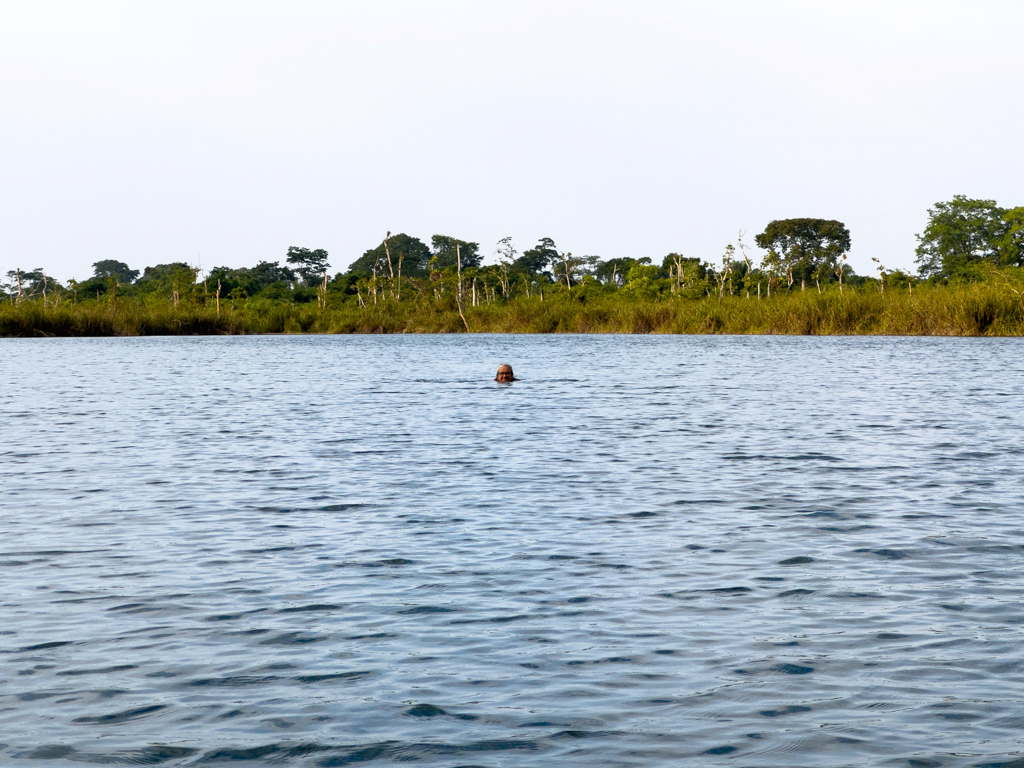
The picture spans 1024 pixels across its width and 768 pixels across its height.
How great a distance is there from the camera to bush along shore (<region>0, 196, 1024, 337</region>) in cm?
5262

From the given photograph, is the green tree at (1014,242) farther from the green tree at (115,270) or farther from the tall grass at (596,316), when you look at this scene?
the green tree at (115,270)

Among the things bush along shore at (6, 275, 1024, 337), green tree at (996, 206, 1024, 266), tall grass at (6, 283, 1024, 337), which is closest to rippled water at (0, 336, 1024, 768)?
tall grass at (6, 283, 1024, 337)

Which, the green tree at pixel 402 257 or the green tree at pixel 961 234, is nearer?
the green tree at pixel 961 234

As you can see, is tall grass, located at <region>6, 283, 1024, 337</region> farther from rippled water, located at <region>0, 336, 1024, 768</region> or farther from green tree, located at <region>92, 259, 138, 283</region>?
green tree, located at <region>92, 259, 138, 283</region>

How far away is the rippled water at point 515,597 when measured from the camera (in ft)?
15.5

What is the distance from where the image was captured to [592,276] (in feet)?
339

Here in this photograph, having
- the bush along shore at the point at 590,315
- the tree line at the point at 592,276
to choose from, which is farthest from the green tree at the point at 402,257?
the bush along shore at the point at 590,315

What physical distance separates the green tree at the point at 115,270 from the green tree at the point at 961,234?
10598 cm

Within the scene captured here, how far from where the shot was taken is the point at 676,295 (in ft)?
228

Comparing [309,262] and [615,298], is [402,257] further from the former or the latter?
[615,298]


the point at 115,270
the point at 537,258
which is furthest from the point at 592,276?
the point at 115,270

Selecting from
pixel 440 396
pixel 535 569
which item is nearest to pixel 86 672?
pixel 535 569

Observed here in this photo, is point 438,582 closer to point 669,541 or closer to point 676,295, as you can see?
point 669,541

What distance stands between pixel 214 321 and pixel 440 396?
54466 millimetres
